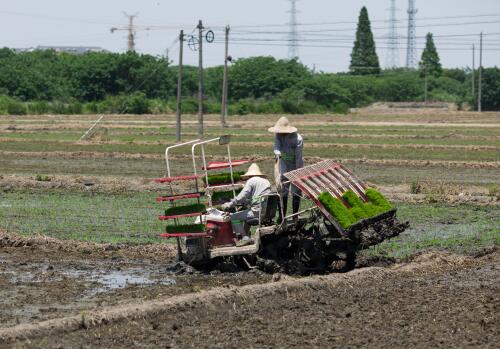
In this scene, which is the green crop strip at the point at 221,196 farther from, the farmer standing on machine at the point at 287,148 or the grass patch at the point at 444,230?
the grass patch at the point at 444,230

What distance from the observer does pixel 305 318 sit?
11.9 meters

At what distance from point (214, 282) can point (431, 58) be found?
440 feet

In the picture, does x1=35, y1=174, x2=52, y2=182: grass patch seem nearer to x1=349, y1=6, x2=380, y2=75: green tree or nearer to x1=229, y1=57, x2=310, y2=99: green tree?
x1=229, y1=57, x2=310, y2=99: green tree

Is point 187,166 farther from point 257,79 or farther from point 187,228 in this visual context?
point 257,79

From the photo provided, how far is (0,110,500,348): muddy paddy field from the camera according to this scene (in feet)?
36.3

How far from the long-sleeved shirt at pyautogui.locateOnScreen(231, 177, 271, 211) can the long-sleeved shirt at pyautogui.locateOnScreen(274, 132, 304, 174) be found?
112cm

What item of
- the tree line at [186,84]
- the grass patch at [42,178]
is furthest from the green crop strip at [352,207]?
the tree line at [186,84]

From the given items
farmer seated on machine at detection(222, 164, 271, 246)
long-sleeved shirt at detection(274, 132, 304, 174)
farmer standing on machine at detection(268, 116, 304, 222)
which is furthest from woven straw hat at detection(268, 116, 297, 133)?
farmer seated on machine at detection(222, 164, 271, 246)

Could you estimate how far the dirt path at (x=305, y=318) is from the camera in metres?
10.8

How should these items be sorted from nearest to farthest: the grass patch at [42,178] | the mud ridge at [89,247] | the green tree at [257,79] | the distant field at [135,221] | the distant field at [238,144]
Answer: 1. the mud ridge at [89,247]
2. the distant field at [135,221]
3. the grass patch at [42,178]
4. the distant field at [238,144]
5. the green tree at [257,79]

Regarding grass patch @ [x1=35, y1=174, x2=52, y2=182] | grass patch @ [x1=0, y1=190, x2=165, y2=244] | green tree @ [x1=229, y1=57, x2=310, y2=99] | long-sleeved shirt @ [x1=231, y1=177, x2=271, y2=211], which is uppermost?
green tree @ [x1=229, y1=57, x2=310, y2=99]

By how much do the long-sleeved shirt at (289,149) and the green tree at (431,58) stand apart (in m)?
128

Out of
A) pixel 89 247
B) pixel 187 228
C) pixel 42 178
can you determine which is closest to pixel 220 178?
pixel 187 228

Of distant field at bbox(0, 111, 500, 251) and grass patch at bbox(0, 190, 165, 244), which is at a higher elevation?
distant field at bbox(0, 111, 500, 251)
